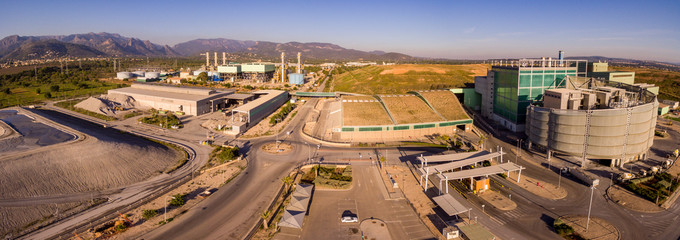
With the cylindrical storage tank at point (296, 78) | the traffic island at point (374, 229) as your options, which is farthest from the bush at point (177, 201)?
the cylindrical storage tank at point (296, 78)

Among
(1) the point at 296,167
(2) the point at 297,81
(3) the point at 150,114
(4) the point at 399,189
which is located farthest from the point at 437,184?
(2) the point at 297,81

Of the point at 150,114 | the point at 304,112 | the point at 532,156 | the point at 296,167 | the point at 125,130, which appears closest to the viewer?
the point at 296,167

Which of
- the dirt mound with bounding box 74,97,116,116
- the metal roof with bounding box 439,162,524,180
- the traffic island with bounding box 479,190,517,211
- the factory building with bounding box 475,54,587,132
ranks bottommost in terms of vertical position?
the traffic island with bounding box 479,190,517,211

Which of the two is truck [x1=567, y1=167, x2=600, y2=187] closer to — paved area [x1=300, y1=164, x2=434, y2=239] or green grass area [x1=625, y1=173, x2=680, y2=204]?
green grass area [x1=625, y1=173, x2=680, y2=204]

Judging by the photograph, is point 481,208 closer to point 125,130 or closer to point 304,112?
point 304,112

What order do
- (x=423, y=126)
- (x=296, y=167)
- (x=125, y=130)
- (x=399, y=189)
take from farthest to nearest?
(x=125, y=130) < (x=423, y=126) < (x=296, y=167) < (x=399, y=189)

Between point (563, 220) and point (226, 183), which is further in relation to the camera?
point (226, 183)

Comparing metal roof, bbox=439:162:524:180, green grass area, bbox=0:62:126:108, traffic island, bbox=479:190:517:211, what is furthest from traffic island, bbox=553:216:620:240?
green grass area, bbox=0:62:126:108
